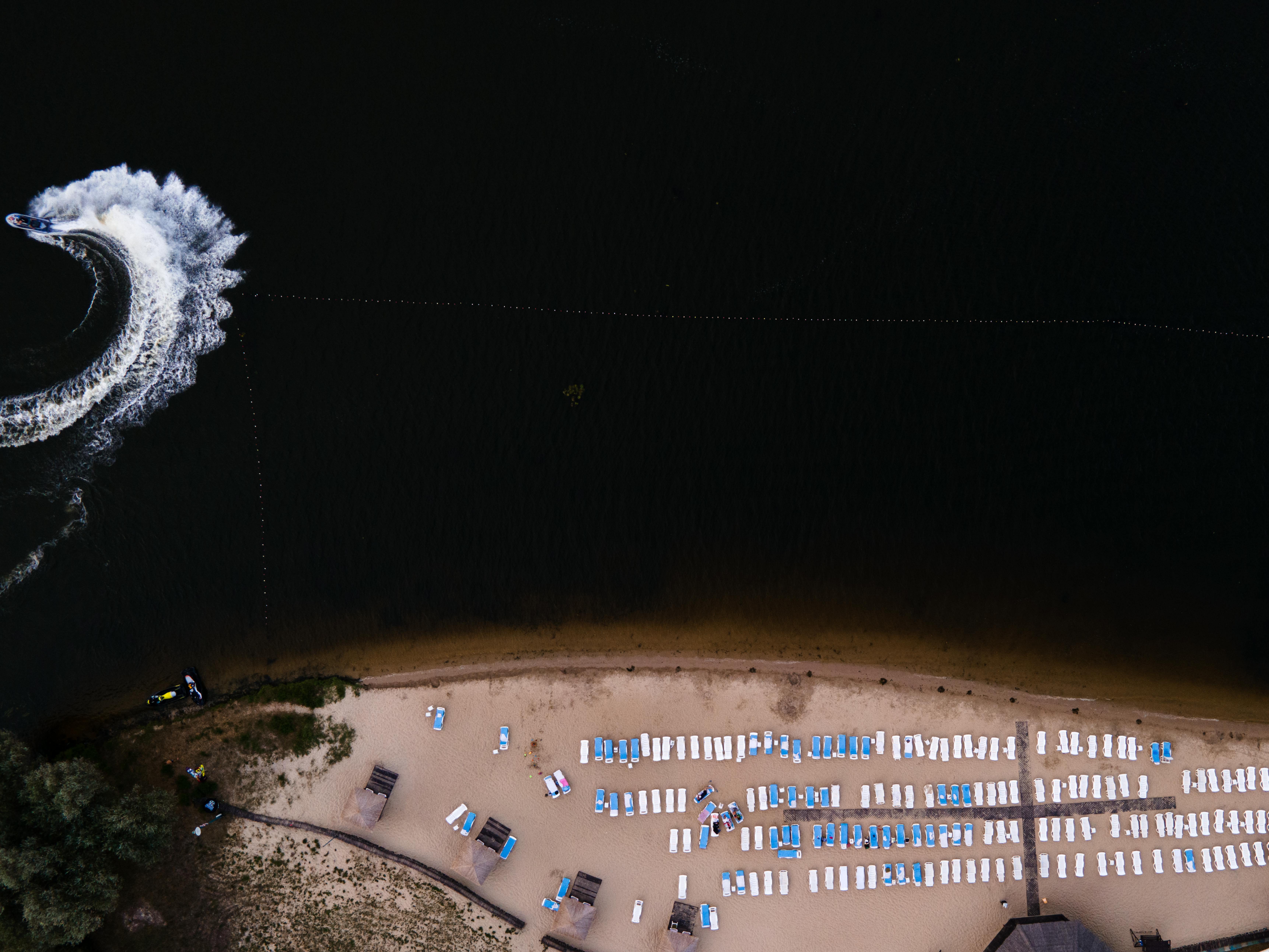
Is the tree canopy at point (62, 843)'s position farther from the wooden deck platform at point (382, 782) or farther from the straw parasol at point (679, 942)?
the straw parasol at point (679, 942)

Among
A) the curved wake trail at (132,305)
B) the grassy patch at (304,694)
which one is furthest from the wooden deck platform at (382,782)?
the curved wake trail at (132,305)

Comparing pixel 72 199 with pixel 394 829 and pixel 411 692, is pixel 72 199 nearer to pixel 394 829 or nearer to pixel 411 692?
pixel 411 692

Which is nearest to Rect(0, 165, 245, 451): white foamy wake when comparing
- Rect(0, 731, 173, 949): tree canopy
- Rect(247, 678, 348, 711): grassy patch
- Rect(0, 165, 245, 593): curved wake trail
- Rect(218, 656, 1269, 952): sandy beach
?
Rect(0, 165, 245, 593): curved wake trail

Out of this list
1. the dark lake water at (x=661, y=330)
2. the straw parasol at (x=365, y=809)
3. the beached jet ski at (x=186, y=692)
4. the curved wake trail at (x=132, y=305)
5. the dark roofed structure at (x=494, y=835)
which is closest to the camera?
the straw parasol at (x=365, y=809)

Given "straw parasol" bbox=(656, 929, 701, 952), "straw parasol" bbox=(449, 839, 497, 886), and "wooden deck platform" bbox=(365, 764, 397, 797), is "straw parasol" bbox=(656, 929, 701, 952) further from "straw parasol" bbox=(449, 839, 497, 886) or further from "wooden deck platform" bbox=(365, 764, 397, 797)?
"wooden deck platform" bbox=(365, 764, 397, 797)

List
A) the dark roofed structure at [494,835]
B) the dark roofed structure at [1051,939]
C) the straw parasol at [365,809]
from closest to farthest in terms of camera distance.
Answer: the dark roofed structure at [1051,939], the straw parasol at [365,809], the dark roofed structure at [494,835]

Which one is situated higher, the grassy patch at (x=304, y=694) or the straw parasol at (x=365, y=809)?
the grassy patch at (x=304, y=694)

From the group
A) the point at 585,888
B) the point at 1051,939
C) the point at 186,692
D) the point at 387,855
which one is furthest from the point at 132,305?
the point at 1051,939
